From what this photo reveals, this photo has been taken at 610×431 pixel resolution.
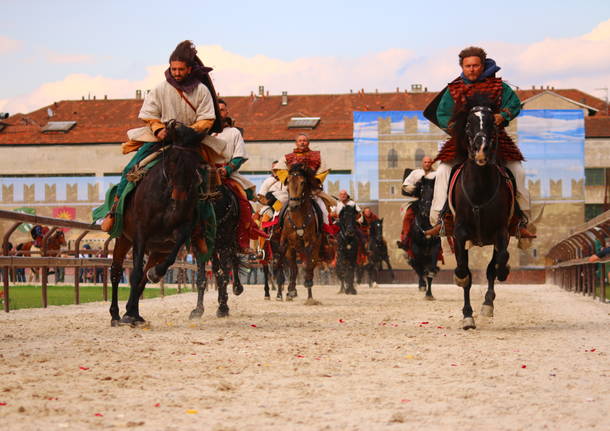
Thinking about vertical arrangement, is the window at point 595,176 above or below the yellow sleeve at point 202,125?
above

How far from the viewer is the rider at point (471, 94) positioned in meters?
11.3

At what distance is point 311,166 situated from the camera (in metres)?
18.2

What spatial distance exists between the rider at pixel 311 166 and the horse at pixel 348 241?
6.97 metres

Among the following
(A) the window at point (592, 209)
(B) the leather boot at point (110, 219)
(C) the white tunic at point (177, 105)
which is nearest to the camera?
(B) the leather boot at point (110, 219)

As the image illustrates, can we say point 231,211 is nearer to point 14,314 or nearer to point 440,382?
point 14,314

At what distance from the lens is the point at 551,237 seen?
78875mm

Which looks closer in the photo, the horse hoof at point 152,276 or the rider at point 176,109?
the horse hoof at point 152,276

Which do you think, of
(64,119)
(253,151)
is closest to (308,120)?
(253,151)

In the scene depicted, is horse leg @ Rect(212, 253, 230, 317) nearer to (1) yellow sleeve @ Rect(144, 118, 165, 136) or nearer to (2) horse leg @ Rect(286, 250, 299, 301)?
(1) yellow sleeve @ Rect(144, 118, 165, 136)

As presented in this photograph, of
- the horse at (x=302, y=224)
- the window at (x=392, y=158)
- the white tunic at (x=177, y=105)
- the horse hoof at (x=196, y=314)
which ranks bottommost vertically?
the horse hoof at (x=196, y=314)

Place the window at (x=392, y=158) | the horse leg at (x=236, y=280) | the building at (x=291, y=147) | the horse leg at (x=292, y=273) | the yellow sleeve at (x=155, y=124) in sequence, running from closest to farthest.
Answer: the yellow sleeve at (x=155, y=124), the horse leg at (x=236, y=280), the horse leg at (x=292, y=273), the building at (x=291, y=147), the window at (x=392, y=158)

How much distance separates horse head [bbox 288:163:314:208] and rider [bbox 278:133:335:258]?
0.29 feet

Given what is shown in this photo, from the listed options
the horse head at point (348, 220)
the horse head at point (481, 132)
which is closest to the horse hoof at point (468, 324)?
the horse head at point (481, 132)

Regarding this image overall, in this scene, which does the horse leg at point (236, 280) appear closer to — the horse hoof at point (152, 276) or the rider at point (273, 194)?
the horse hoof at point (152, 276)
